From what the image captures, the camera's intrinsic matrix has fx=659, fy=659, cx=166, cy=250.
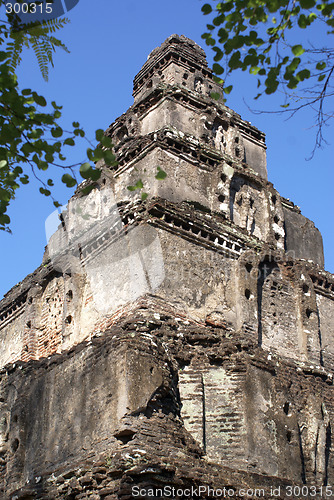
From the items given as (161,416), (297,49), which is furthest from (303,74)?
(161,416)

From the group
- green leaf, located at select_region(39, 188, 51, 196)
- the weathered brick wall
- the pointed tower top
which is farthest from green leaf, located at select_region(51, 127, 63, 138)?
the pointed tower top

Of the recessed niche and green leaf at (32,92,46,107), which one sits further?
the recessed niche

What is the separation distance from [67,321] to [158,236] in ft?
11.9

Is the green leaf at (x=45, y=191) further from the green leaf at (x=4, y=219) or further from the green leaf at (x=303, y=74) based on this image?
the green leaf at (x=303, y=74)

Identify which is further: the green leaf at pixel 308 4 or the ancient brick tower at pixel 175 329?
the ancient brick tower at pixel 175 329

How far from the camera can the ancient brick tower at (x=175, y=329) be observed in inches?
457

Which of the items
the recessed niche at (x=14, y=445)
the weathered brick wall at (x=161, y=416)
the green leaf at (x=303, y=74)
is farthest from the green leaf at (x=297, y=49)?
the recessed niche at (x=14, y=445)

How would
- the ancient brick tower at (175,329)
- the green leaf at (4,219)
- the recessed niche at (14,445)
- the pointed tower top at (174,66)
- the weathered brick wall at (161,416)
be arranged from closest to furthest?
the green leaf at (4,219) → the weathered brick wall at (161,416) → the ancient brick tower at (175,329) → the recessed niche at (14,445) → the pointed tower top at (174,66)

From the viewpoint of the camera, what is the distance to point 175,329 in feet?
45.8

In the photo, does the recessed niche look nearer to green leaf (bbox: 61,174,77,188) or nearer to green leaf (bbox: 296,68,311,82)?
green leaf (bbox: 61,174,77,188)

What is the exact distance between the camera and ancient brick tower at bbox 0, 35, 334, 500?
11609mm

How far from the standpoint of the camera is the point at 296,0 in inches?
335

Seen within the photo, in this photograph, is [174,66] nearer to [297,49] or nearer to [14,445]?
[14,445]

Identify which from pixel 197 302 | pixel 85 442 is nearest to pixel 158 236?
pixel 197 302
